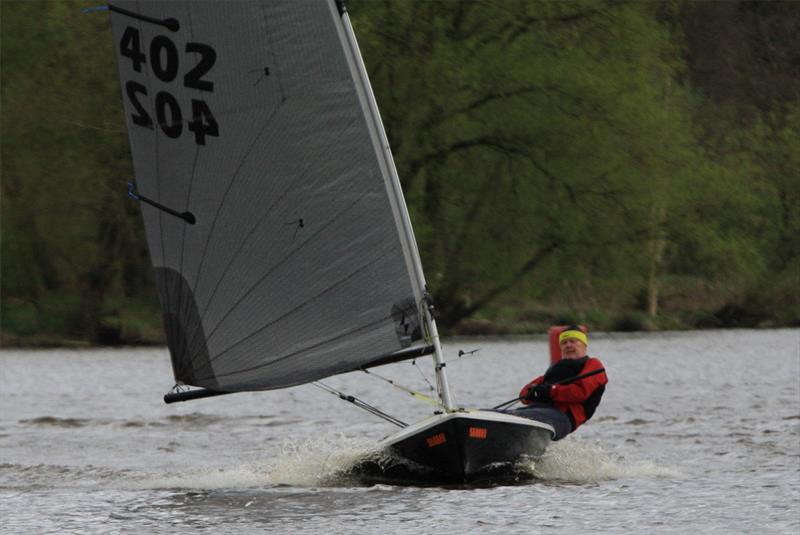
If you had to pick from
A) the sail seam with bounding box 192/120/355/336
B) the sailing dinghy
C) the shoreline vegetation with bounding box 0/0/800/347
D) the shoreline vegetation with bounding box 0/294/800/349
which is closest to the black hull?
the sailing dinghy

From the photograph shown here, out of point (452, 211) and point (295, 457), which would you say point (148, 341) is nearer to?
point (452, 211)

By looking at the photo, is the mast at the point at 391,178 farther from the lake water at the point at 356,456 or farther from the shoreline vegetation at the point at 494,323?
the shoreline vegetation at the point at 494,323

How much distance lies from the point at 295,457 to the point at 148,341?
16946mm

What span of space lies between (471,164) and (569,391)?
693 inches

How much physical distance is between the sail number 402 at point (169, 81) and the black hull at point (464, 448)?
2495 millimetres

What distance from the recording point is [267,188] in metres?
11.0

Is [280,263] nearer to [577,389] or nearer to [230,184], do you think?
[230,184]

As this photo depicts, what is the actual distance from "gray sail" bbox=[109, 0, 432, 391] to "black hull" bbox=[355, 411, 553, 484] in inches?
26.7

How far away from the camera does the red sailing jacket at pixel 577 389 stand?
10.9m

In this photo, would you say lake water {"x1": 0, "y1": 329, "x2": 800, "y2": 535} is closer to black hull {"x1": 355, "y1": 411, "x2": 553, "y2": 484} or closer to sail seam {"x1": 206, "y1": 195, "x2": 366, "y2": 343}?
black hull {"x1": 355, "y1": 411, "x2": 553, "y2": 484}

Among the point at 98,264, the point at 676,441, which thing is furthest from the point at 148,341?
the point at 676,441

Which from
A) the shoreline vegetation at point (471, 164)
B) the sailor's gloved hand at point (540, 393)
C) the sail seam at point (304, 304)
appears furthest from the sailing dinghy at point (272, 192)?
the shoreline vegetation at point (471, 164)

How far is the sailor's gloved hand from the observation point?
1091cm

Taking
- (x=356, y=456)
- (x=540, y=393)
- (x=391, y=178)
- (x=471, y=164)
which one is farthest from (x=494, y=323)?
(x=391, y=178)
